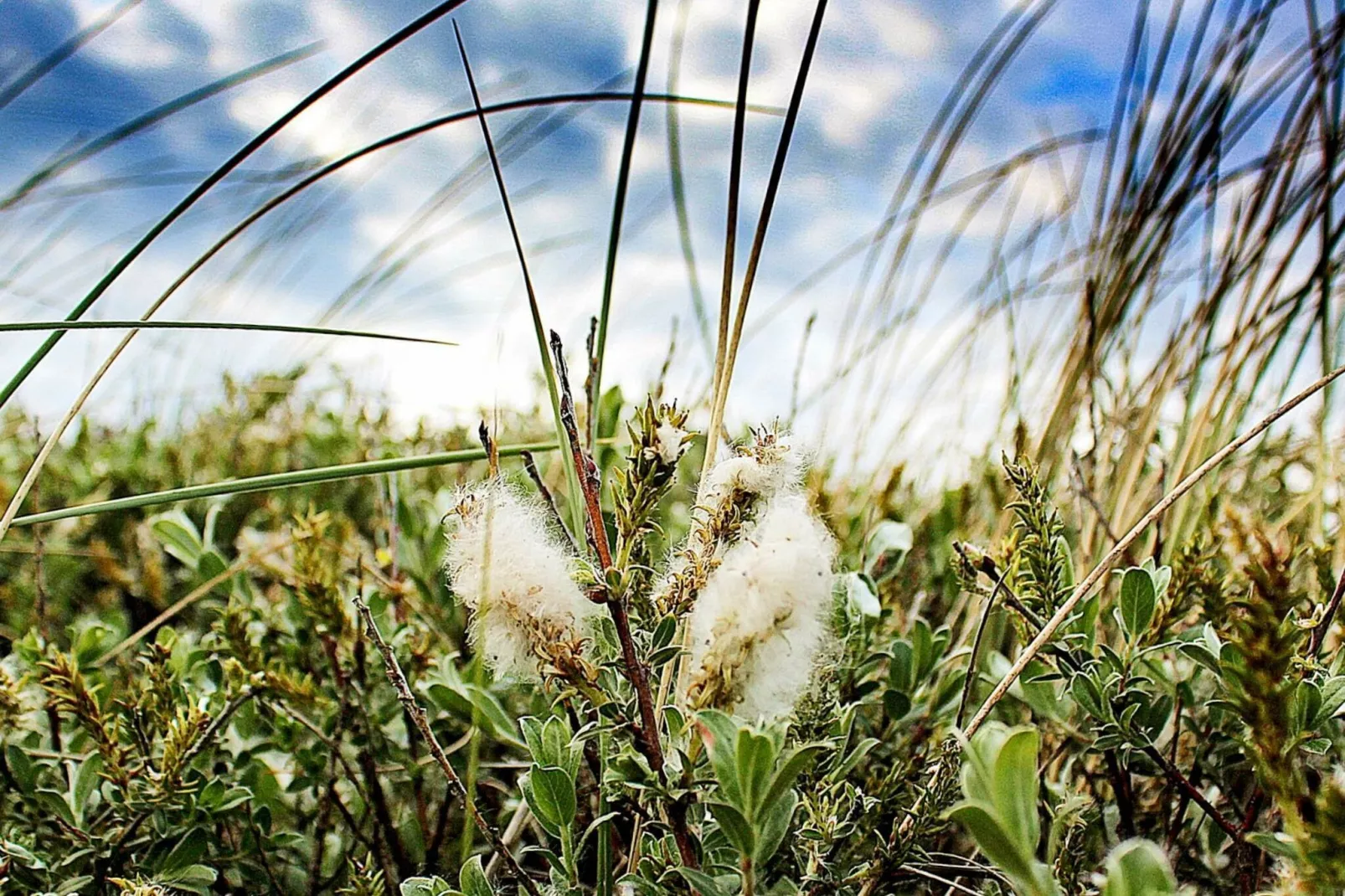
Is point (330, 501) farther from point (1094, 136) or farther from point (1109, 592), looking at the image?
point (1094, 136)

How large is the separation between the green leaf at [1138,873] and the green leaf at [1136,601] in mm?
436

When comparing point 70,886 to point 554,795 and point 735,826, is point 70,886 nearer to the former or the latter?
point 554,795

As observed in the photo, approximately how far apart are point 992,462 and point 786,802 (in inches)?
63.6

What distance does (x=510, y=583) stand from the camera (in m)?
0.74

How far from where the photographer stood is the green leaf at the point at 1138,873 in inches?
22.0

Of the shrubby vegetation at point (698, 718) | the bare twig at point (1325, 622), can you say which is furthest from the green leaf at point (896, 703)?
the bare twig at point (1325, 622)

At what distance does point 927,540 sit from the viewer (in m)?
2.00

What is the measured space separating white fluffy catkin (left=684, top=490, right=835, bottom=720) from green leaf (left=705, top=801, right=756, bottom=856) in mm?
64

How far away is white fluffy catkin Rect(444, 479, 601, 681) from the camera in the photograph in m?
0.74

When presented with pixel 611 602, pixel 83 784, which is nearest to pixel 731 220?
pixel 611 602

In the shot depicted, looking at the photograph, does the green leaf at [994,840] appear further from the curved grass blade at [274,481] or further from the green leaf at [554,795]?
the curved grass blade at [274,481]

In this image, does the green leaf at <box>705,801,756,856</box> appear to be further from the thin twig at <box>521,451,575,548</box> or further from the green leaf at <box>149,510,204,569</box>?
the green leaf at <box>149,510,204,569</box>

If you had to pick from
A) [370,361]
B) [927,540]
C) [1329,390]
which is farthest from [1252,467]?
[370,361]

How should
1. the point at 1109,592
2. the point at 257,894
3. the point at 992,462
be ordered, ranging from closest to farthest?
the point at 257,894, the point at 1109,592, the point at 992,462
